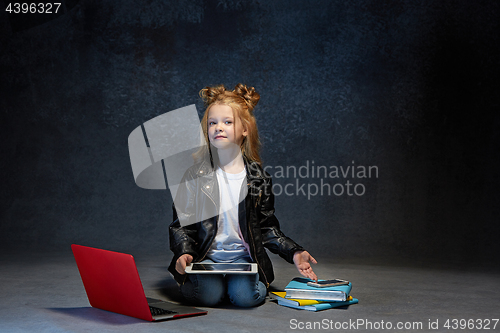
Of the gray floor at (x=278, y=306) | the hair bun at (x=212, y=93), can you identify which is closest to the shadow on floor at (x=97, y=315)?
the gray floor at (x=278, y=306)

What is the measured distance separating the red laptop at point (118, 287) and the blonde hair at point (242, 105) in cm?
78

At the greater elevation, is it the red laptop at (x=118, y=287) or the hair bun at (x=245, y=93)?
the hair bun at (x=245, y=93)

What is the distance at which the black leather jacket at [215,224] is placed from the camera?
2.28 metres

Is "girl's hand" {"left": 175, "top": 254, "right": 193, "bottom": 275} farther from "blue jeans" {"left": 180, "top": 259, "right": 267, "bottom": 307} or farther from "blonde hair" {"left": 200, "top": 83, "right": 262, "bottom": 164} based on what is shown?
"blonde hair" {"left": 200, "top": 83, "right": 262, "bottom": 164}

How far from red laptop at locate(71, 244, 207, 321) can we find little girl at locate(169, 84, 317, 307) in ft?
0.60

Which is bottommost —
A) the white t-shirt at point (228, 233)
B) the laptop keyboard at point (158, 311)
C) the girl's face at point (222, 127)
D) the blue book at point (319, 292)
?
the laptop keyboard at point (158, 311)

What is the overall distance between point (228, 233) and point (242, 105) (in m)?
0.59

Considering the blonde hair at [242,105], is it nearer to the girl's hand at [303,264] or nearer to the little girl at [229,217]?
the little girl at [229,217]

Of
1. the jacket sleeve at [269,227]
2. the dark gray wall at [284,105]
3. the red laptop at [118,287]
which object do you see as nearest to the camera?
the red laptop at [118,287]

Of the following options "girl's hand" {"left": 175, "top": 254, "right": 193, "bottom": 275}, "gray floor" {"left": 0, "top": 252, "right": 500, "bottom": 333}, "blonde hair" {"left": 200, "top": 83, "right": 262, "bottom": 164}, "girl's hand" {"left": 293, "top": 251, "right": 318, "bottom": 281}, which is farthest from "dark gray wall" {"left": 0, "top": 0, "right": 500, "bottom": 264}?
"girl's hand" {"left": 175, "top": 254, "right": 193, "bottom": 275}

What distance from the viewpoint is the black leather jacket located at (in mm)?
2281

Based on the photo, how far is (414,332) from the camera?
1884mm

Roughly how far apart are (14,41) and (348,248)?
9.56ft

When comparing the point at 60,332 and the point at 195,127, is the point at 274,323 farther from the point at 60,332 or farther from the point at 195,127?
the point at 195,127
